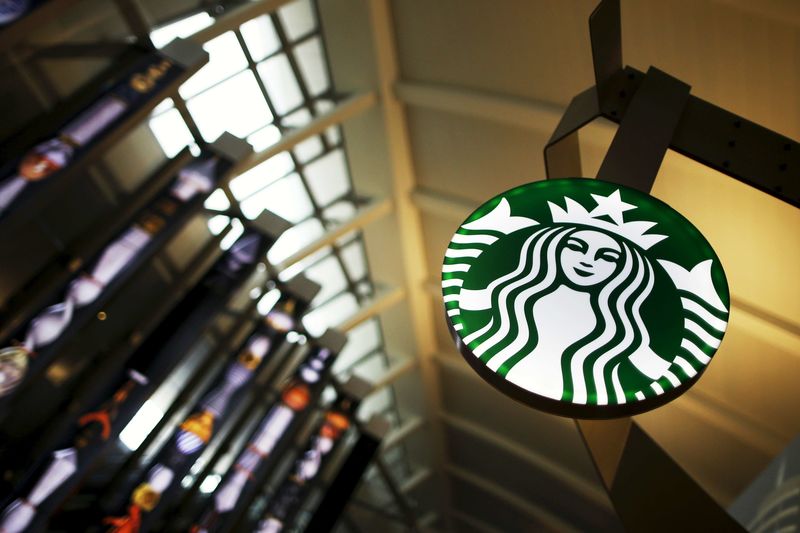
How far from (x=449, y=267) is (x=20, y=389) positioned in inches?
197

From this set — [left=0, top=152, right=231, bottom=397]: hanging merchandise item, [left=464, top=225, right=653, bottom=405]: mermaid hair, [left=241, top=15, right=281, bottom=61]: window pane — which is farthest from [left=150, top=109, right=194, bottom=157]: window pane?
[left=464, top=225, right=653, bottom=405]: mermaid hair

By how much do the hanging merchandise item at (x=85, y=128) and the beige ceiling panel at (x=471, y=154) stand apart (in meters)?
4.34

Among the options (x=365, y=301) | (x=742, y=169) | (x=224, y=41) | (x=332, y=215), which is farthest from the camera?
(x=365, y=301)

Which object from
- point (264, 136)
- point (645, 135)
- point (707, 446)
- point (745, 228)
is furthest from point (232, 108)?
point (707, 446)

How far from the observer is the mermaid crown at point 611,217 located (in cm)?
374

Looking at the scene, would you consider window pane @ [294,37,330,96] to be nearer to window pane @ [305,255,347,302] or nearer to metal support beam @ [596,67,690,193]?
window pane @ [305,255,347,302]

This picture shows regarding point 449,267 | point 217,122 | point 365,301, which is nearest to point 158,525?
point 365,301

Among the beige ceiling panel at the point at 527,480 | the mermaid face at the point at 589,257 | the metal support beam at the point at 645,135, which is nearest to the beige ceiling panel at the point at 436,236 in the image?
the beige ceiling panel at the point at 527,480

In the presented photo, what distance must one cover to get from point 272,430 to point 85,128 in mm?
5774

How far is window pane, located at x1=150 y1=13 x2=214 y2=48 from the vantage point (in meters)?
8.65

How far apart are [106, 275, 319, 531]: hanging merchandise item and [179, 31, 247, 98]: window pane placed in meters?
3.21

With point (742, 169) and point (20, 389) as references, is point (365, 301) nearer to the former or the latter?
point (20, 389)

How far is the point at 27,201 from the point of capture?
6543 mm

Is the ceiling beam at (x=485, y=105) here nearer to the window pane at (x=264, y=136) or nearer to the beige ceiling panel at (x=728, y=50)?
the beige ceiling panel at (x=728, y=50)
